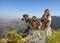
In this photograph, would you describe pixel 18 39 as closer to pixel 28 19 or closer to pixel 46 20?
pixel 46 20

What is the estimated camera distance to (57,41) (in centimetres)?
5294

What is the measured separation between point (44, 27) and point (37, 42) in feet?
14.1

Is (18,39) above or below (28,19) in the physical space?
below

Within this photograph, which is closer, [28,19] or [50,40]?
[50,40]

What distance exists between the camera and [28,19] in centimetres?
8212

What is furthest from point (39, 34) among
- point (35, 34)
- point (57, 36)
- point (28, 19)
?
point (28, 19)

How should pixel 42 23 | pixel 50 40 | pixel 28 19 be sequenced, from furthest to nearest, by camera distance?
pixel 28 19
pixel 42 23
pixel 50 40

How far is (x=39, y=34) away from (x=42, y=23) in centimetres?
307

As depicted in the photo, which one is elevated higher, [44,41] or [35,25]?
[35,25]

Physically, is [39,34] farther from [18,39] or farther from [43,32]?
[18,39]

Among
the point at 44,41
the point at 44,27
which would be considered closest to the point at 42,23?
the point at 44,27

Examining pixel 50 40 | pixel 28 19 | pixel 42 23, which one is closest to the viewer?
pixel 50 40

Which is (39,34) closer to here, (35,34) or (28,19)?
(35,34)

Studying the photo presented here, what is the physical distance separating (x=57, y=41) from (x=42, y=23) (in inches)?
252
